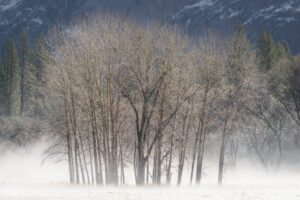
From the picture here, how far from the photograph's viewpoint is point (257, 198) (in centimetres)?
1166

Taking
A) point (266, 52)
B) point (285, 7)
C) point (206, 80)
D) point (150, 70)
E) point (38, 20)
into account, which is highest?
point (38, 20)

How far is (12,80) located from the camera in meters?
48.9

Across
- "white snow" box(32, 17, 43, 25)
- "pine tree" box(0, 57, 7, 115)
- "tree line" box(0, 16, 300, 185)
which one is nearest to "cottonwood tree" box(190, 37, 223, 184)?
"tree line" box(0, 16, 300, 185)

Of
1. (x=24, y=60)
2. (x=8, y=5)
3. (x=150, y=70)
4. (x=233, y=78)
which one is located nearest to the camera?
(x=150, y=70)

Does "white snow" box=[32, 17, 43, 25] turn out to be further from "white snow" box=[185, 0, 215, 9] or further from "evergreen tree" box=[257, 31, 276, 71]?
"evergreen tree" box=[257, 31, 276, 71]

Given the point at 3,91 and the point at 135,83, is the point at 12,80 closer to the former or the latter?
the point at 3,91

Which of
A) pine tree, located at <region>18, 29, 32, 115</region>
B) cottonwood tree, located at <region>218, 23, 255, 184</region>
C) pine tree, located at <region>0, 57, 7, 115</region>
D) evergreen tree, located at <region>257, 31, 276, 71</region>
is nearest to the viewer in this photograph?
cottonwood tree, located at <region>218, 23, 255, 184</region>

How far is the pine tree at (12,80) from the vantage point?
47.6 metres

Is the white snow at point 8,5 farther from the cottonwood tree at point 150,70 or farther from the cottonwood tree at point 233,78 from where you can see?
the cottonwood tree at point 150,70

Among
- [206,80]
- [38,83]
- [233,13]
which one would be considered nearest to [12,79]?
[38,83]

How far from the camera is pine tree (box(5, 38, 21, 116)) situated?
47.6 metres

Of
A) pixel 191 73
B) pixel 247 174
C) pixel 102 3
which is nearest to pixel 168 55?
pixel 191 73

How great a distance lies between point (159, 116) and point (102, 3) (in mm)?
126215

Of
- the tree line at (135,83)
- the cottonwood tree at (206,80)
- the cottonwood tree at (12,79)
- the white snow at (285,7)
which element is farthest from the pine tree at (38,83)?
the white snow at (285,7)
